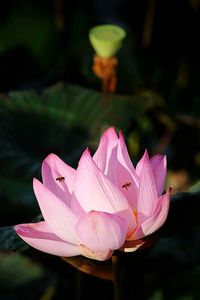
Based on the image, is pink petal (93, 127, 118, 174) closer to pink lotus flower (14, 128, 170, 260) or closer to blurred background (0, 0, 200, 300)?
pink lotus flower (14, 128, 170, 260)

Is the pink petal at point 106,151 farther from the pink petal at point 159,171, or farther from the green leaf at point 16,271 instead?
the green leaf at point 16,271

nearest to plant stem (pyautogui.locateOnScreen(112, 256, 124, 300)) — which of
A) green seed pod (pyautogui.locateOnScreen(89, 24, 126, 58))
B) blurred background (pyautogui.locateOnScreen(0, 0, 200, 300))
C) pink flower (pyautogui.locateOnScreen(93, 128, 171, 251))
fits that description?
pink flower (pyautogui.locateOnScreen(93, 128, 171, 251))

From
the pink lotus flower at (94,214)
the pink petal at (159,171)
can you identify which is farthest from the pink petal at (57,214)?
the pink petal at (159,171)

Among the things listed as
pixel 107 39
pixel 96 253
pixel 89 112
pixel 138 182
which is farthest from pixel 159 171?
pixel 89 112

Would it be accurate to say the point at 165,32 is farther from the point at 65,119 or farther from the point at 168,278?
the point at 168,278

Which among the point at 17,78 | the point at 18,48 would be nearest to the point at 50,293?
the point at 17,78

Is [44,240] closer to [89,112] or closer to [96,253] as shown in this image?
[96,253]
